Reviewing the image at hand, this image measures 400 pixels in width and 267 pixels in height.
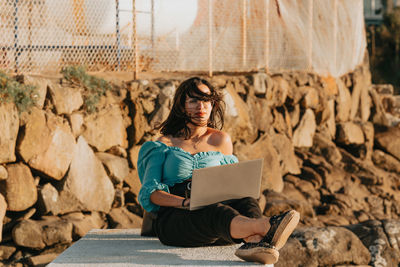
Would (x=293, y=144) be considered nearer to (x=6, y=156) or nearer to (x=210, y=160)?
(x=6, y=156)

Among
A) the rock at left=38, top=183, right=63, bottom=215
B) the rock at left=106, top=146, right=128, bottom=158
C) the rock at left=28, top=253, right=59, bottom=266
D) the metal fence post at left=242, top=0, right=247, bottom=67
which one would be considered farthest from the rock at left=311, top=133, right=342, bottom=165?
the rock at left=28, top=253, right=59, bottom=266

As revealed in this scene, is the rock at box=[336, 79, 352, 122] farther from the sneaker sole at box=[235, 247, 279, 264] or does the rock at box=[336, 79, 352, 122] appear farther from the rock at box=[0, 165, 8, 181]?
the sneaker sole at box=[235, 247, 279, 264]

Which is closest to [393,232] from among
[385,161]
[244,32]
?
[244,32]

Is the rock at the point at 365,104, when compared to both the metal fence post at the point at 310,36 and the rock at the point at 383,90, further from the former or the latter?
the metal fence post at the point at 310,36

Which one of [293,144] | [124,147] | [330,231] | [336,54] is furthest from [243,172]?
[336,54]

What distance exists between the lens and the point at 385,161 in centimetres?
1264

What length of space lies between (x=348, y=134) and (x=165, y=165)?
8804 mm

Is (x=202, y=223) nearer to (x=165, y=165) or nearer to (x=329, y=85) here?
(x=165, y=165)

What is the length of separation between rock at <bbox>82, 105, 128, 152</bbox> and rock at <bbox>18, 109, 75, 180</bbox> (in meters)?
0.42

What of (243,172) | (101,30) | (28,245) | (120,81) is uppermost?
(101,30)

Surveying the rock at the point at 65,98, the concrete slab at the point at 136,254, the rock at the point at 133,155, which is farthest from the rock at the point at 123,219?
the concrete slab at the point at 136,254

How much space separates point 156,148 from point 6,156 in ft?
7.90

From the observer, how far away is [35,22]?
6.97 m

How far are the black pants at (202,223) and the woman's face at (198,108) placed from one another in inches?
24.0
